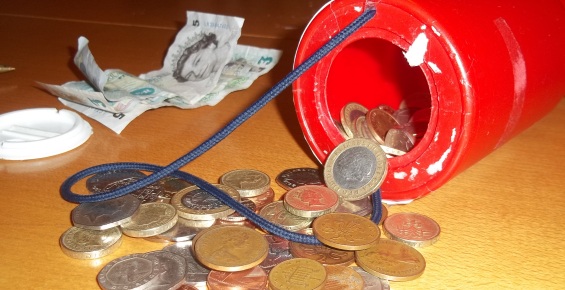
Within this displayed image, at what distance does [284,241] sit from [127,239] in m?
0.24

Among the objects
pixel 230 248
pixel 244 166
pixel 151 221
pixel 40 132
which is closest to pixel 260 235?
pixel 230 248

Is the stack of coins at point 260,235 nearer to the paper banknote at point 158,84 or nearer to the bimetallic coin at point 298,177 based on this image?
the bimetallic coin at point 298,177

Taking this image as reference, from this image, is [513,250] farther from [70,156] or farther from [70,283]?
[70,156]

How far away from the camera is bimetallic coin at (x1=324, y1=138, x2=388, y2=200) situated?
3.22 feet

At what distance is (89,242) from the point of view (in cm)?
93

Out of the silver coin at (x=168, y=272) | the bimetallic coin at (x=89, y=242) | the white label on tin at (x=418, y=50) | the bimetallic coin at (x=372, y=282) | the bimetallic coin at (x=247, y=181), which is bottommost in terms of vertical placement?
the bimetallic coin at (x=89, y=242)

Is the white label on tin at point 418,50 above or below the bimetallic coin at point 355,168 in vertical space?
above

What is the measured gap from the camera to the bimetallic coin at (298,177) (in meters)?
1.11

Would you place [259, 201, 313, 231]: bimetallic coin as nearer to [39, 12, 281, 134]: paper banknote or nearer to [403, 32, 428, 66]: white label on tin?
[403, 32, 428, 66]: white label on tin

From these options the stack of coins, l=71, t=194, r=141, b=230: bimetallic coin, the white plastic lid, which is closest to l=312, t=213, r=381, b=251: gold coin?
the stack of coins

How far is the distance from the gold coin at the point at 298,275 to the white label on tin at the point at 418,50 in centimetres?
31

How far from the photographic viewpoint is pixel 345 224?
929mm

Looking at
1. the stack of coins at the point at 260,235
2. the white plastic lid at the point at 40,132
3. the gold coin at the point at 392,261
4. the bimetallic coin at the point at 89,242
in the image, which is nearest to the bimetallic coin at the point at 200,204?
the stack of coins at the point at 260,235

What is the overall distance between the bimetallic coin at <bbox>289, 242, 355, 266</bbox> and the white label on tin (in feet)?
0.94
